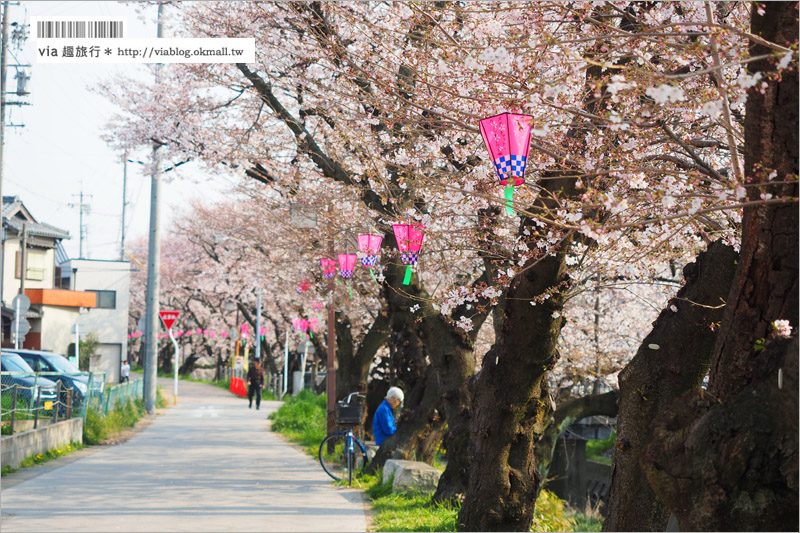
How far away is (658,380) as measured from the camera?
6.33 meters

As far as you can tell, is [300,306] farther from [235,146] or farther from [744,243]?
[744,243]

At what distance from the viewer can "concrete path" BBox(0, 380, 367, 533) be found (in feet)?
29.1

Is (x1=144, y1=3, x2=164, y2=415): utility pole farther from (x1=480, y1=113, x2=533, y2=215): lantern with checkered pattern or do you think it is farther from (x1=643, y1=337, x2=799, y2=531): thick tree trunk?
(x1=643, y1=337, x2=799, y2=531): thick tree trunk

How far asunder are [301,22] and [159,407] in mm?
24161

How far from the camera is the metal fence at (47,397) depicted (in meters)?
13.1

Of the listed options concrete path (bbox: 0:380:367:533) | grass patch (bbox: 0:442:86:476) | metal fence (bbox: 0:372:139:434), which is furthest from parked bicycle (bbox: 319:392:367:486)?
metal fence (bbox: 0:372:139:434)

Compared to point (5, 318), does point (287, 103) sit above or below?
above

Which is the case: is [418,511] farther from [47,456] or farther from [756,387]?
[47,456]

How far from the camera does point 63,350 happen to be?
150 feet

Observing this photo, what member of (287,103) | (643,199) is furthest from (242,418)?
(643,199)

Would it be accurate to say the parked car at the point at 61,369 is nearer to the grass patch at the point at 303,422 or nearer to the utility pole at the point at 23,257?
the grass patch at the point at 303,422

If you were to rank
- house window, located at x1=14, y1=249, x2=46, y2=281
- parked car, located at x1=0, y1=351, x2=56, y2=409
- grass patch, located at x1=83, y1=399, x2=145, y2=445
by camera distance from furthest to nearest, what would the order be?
house window, located at x1=14, y1=249, x2=46, y2=281 < grass patch, located at x1=83, y1=399, x2=145, y2=445 < parked car, located at x1=0, y1=351, x2=56, y2=409

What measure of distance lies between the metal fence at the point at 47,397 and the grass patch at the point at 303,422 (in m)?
4.63

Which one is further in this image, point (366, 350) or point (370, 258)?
point (366, 350)
